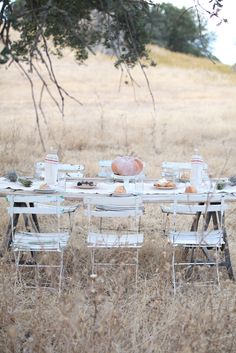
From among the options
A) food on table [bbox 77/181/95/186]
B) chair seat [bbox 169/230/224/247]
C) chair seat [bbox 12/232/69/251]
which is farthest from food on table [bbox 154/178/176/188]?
chair seat [bbox 12/232/69/251]

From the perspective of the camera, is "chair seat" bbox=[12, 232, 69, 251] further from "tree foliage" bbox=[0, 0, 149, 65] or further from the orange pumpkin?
"tree foliage" bbox=[0, 0, 149, 65]

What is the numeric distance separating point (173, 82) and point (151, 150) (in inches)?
706

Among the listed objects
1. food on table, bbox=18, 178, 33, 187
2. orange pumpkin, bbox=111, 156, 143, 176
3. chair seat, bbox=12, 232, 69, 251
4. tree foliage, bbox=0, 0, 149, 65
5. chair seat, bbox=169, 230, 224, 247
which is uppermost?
tree foliage, bbox=0, 0, 149, 65

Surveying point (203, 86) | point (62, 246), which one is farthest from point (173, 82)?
point (62, 246)

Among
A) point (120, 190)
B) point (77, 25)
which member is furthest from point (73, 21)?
point (120, 190)

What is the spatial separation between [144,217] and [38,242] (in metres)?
2.91

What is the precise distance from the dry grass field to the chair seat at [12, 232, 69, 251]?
17 centimetres

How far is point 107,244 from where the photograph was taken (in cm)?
527

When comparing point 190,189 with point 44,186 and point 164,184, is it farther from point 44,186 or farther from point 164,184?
point 44,186

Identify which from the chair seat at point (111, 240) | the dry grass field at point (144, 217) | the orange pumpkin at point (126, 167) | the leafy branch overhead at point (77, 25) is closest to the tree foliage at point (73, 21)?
the leafy branch overhead at point (77, 25)

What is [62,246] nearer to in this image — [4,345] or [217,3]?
[4,345]

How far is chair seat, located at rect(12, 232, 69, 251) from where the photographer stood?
5258mm

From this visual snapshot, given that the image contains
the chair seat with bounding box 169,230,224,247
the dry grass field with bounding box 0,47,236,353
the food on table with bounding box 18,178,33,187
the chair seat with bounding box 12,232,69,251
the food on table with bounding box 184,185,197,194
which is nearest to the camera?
the dry grass field with bounding box 0,47,236,353

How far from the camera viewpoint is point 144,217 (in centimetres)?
810
